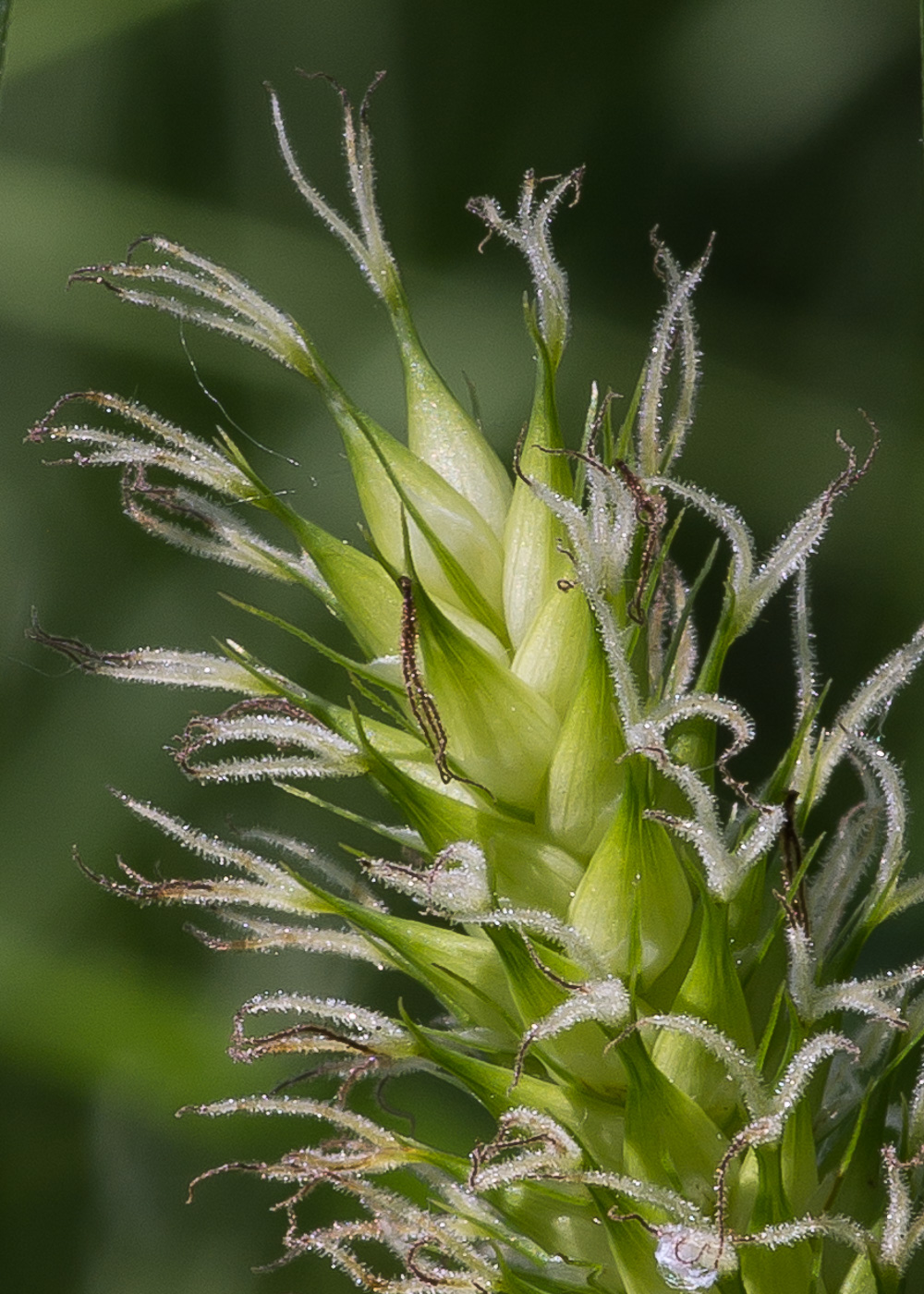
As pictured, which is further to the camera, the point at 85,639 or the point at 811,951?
the point at 85,639

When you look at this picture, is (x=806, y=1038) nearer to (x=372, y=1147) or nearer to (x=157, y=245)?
(x=372, y=1147)

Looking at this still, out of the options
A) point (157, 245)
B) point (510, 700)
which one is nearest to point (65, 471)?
point (157, 245)

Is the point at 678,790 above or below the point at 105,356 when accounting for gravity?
below

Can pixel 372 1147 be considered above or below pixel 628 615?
below

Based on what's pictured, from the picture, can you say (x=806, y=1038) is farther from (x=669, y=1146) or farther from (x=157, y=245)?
(x=157, y=245)

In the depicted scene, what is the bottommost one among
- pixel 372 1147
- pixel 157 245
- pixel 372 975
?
pixel 372 975

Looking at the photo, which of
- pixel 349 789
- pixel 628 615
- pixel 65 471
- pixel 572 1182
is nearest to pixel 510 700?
pixel 628 615
